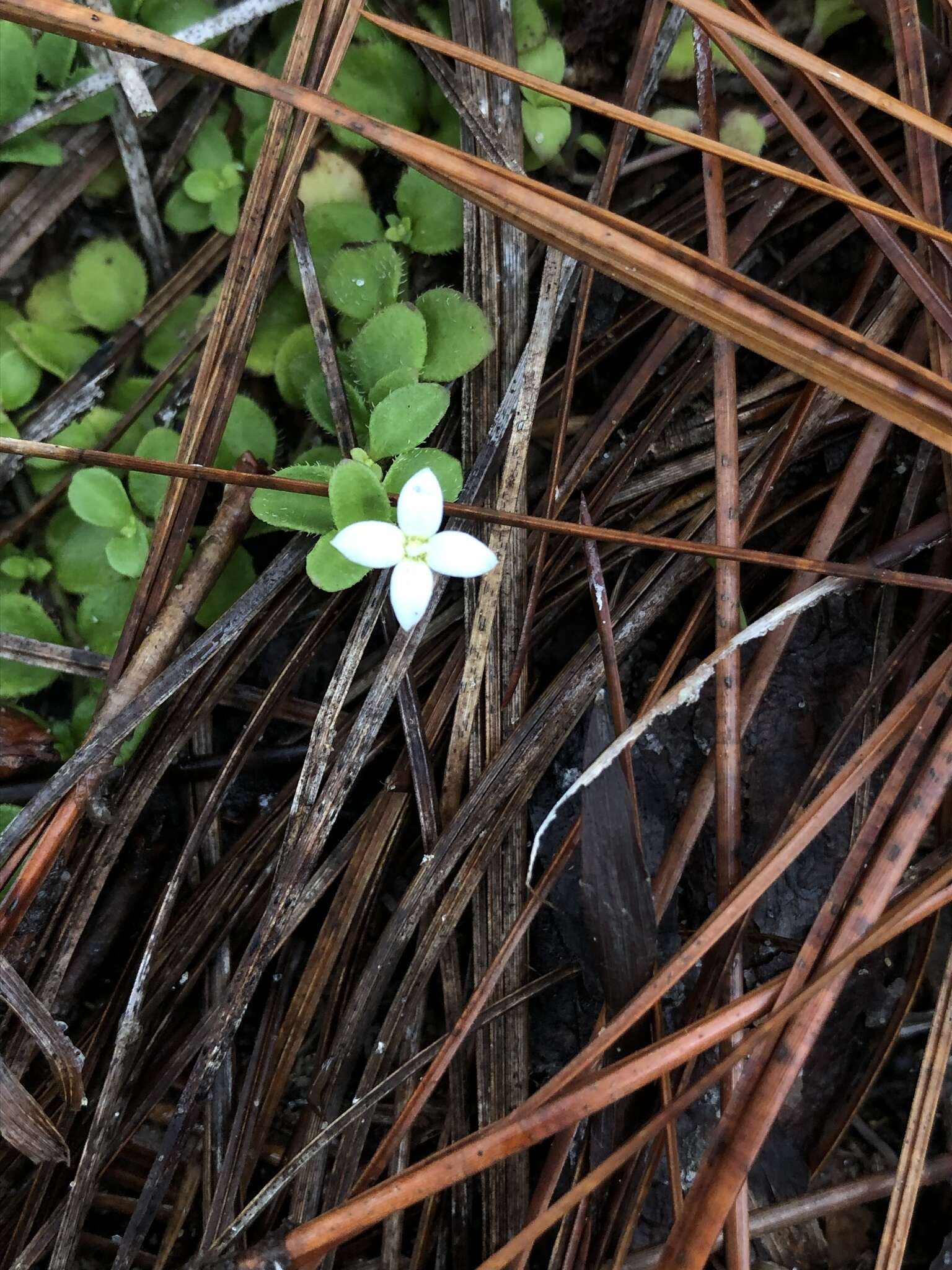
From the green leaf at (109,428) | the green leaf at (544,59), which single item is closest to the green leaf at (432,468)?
the green leaf at (109,428)

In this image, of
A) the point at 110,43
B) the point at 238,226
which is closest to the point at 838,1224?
the point at 238,226

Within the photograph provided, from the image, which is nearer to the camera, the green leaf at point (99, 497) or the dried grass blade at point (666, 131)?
the dried grass blade at point (666, 131)

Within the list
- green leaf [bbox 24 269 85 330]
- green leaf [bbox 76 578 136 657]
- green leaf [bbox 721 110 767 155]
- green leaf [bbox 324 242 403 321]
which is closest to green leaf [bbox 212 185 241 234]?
green leaf [bbox 324 242 403 321]

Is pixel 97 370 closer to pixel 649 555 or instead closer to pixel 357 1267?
pixel 649 555

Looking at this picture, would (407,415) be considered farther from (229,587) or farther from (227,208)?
(227,208)

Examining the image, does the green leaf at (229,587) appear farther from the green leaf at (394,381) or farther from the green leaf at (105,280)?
the green leaf at (105,280)

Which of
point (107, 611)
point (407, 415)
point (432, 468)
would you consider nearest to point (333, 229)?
point (407, 415)
